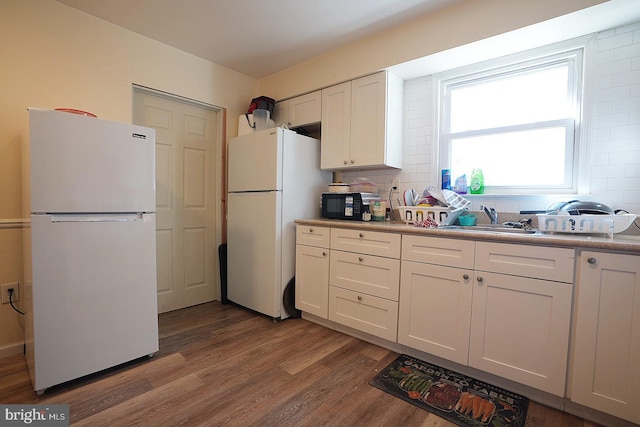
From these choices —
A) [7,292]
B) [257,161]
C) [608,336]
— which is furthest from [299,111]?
[608,336]

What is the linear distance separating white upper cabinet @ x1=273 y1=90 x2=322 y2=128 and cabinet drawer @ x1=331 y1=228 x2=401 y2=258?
125 cm

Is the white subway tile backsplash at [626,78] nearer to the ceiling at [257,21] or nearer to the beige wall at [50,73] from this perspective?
the ceiling at [257,21]

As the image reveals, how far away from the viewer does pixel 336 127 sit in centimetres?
279

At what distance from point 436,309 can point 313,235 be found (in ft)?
3.71

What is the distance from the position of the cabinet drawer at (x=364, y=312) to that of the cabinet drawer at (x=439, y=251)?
0.39m

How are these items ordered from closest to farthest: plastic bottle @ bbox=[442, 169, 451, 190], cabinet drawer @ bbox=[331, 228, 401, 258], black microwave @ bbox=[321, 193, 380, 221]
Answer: cabinet drawer @ bbox=[331, 228, 401, 258]
plastic bottle @ bbox=[442, 169, 451, 190]
black microwave @ bbox=[321, 193, 380, 221]

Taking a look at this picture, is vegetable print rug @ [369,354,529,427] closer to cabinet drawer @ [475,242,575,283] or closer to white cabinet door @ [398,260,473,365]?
white cabinet door @ [398,260,473,365]

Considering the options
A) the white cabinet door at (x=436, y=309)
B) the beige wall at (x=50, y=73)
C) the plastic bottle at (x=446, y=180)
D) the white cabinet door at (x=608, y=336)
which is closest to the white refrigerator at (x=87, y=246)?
the beige wall at (x=50, y=73)

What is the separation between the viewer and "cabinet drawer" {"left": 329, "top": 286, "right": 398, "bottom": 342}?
6.89 feet

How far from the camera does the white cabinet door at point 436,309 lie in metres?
1.79

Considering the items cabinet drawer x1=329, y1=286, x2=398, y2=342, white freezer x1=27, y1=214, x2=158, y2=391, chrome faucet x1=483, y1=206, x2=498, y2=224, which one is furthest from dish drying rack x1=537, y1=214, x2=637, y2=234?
white freezer x1=27, y1=214, x2=158, y2=391

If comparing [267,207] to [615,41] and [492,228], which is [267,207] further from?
[615,41]

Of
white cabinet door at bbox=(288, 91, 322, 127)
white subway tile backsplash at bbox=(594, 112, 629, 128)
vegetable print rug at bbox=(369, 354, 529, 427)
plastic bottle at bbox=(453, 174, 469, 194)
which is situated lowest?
vegetable print rug at bbox=(369, 354, 529, 427)

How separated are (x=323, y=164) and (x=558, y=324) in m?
2.10
